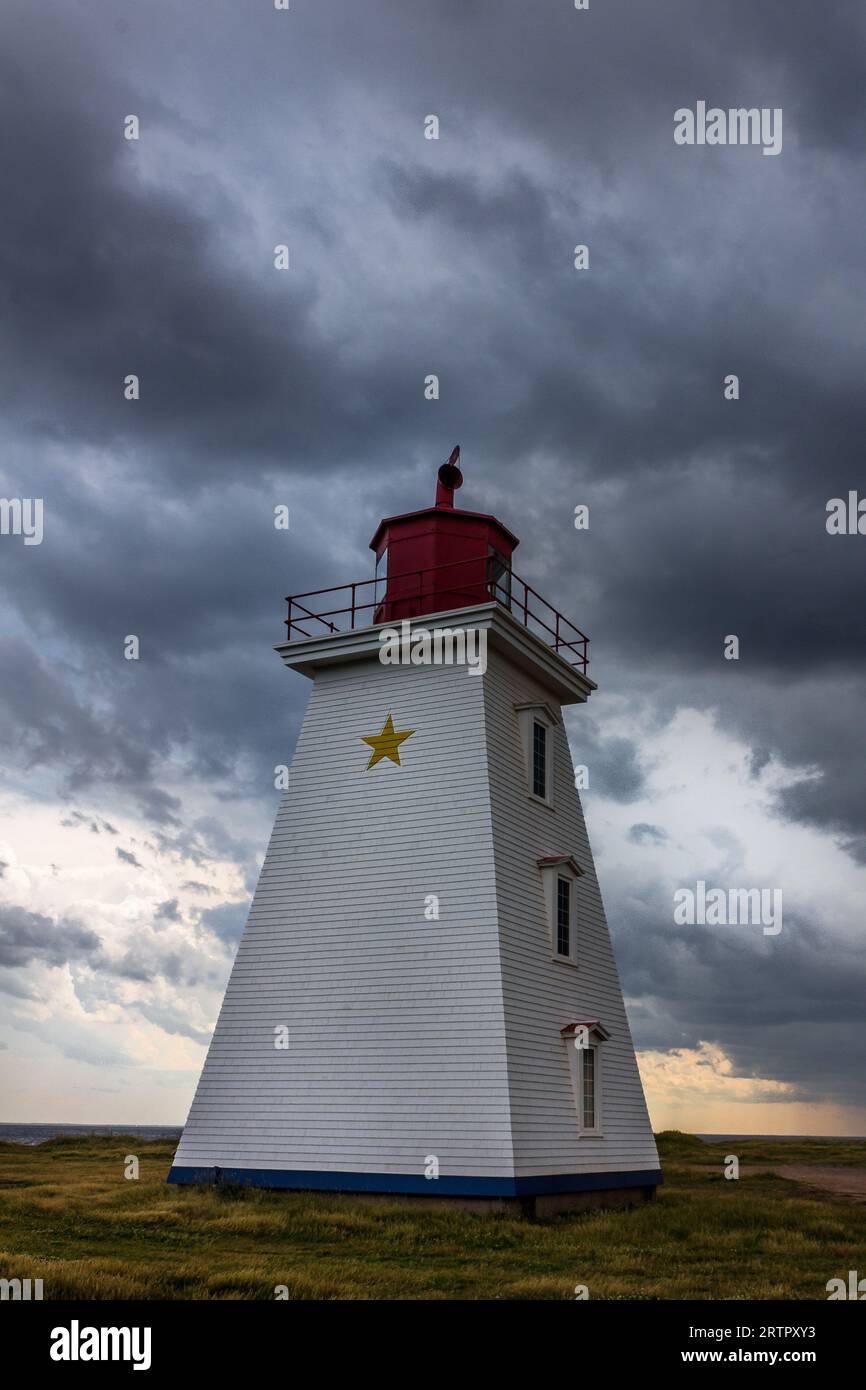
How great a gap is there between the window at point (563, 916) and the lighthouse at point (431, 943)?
9cm

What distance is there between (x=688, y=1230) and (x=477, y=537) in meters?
14.7

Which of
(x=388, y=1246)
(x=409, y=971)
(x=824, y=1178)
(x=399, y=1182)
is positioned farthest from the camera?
(x=824, y=1178)

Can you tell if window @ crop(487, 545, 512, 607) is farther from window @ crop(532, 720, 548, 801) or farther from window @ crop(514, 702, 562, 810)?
window @ crop(532, 720, 548, 801)

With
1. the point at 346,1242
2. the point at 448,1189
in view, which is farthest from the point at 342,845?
the point at 346,1242

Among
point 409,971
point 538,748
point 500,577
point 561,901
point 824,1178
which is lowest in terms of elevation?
point 824,1178

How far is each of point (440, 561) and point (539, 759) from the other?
16.2 feet

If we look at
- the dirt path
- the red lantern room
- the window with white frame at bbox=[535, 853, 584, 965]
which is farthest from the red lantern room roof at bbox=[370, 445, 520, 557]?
the dirt path

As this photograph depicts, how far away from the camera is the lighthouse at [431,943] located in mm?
21188

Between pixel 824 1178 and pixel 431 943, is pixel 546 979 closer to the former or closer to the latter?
pixel 431 943

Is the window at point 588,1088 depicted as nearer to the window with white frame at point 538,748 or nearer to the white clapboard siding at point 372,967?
the white clapboard siding at point 372,967

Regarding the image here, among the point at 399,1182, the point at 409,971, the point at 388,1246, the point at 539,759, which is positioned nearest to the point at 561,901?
the point at 539,759

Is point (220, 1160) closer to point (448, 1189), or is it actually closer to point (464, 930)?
point (448, 1189)

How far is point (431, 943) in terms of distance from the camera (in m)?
22.4

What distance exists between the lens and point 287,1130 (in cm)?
2223
